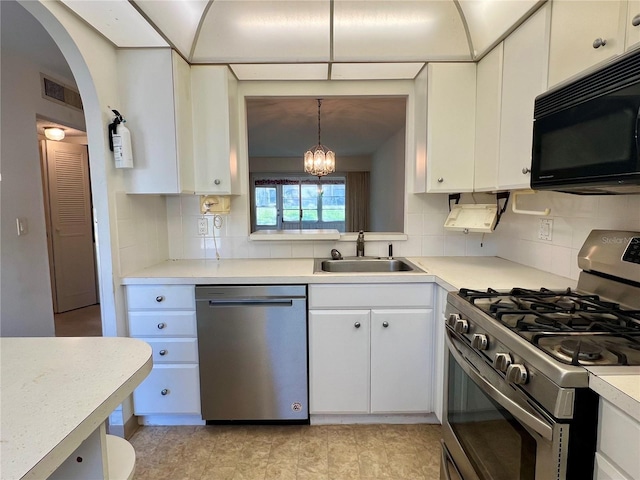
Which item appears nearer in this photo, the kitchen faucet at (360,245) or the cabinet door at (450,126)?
the cabinet door at (450,126)

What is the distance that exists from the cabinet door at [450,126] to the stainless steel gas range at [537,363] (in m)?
0.80

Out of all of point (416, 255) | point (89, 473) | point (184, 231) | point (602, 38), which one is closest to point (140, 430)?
point (184, 231)

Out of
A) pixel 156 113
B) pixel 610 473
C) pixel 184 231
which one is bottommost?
pixel 610 473

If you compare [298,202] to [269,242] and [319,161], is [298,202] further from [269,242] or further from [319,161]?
[269,242]

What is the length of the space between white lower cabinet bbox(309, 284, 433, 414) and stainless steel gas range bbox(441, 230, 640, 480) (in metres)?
0.46

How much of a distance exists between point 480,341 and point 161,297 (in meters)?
1.59

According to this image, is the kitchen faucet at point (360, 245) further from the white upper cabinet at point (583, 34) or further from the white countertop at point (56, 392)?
the white countertop at point (56, 392)

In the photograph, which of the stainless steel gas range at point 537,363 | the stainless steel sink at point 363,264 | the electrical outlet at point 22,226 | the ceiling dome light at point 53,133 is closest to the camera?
the stainless steel gas range at point 537,363

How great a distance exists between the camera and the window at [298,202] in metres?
7.98

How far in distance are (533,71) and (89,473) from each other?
2.05 metres

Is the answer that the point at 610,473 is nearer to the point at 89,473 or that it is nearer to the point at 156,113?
the point at 89,473

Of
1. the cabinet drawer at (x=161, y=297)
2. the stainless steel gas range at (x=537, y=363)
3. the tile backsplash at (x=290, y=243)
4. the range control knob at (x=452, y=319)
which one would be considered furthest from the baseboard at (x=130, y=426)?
the range control knob at (x=452, y=319)

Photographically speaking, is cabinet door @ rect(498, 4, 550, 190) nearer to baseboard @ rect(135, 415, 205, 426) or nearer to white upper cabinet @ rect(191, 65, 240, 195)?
white upper cabinet @ rect(191, 65, 240, 195)

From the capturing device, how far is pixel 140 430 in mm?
1995
